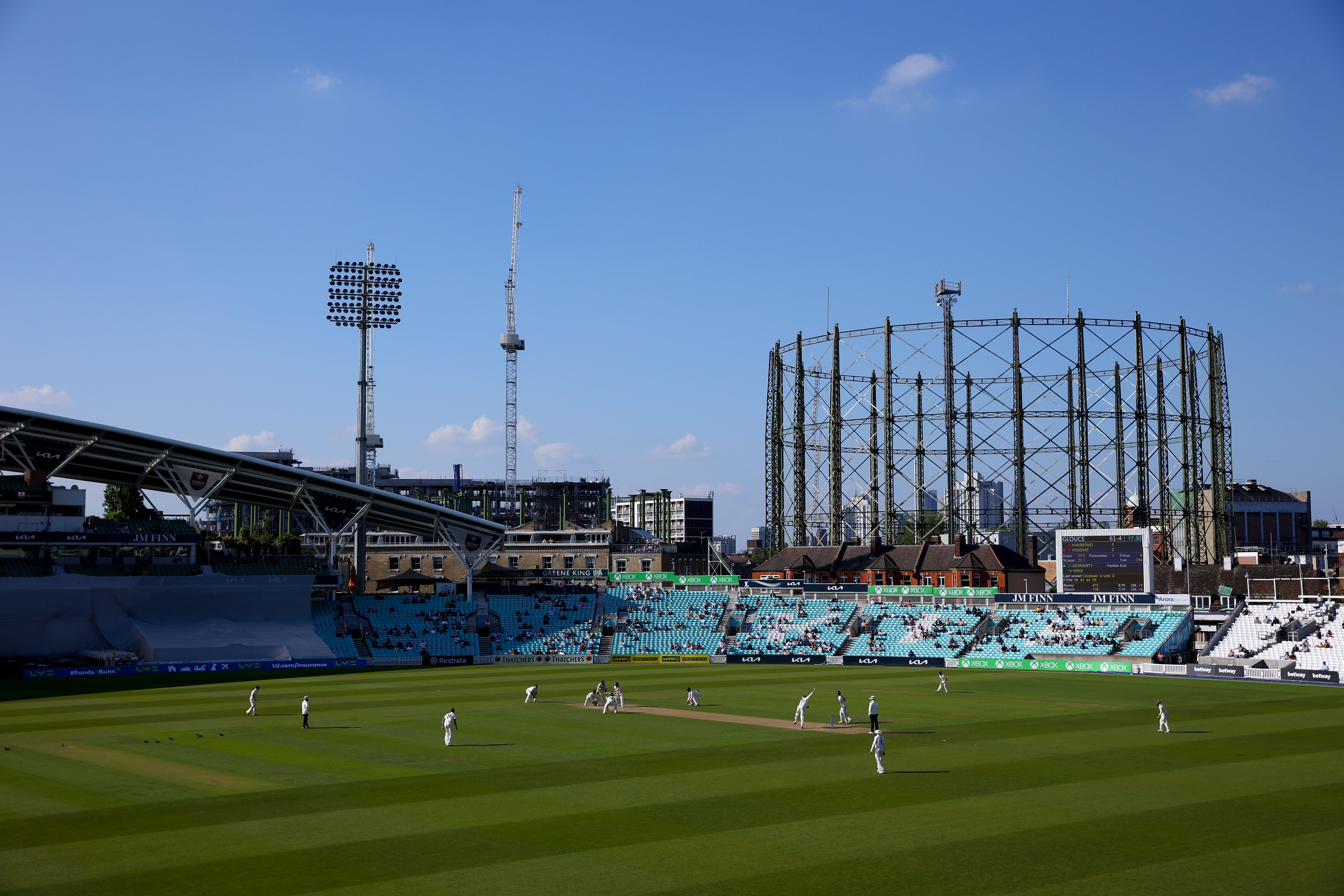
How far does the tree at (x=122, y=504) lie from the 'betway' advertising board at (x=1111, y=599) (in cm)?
7299

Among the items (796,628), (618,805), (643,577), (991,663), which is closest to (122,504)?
(643,577)

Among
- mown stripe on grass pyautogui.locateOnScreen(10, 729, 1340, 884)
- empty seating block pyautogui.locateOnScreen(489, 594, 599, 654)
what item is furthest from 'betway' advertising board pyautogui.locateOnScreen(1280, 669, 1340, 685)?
empty seating block pyautogui.locateOnScreen(489, 594, 599, 654)

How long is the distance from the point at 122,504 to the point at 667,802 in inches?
3662

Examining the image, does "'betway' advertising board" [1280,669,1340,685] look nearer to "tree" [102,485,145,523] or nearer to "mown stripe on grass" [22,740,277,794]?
"mown stripe on grass" [22,740,277,794]

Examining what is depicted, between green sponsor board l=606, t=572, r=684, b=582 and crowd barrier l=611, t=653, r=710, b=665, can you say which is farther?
green sponsor board l=606, t=572, r=684, b=582

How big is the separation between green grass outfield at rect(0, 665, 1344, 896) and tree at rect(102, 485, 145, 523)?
2373 inches

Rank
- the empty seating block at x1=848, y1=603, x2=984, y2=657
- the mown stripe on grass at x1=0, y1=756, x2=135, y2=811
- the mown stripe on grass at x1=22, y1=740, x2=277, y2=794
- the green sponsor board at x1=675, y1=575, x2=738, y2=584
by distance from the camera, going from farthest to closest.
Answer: the green sponsor board at x1=675, y1=575, x2=738, y2=584, the empty seating block at x1=848, y1=603, x2=984, y2=657, the mown stripe on grass at x1=22, y1=740, x2=277, y2=794, the mown stripe on grass at x1=0, y1=756, x2=135, y2=811

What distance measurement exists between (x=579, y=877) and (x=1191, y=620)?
64186mm

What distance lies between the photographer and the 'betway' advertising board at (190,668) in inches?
2611

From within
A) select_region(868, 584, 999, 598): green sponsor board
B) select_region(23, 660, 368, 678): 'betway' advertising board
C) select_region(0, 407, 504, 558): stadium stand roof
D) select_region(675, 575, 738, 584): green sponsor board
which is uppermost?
select_region(0, 407, 504, 558): stadium stand roof

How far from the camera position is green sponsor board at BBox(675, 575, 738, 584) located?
93688mm

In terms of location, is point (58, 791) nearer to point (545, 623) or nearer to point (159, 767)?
point (159, 767)

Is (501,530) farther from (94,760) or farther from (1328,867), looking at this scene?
(1328,867)

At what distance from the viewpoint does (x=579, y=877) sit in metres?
19.3
